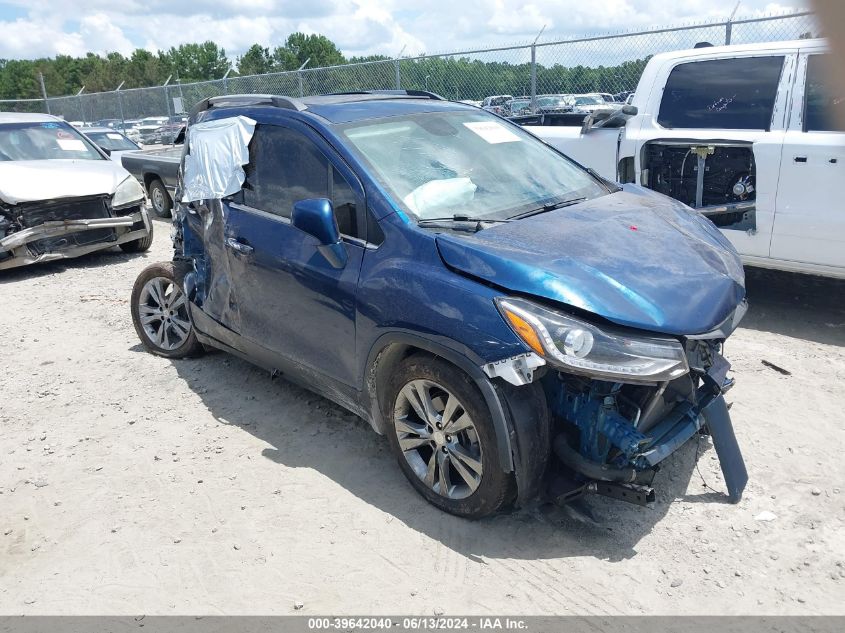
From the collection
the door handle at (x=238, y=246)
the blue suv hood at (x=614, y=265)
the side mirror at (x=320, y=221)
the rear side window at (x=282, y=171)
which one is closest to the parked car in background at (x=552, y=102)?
the rear side window at (x=282, y=171)

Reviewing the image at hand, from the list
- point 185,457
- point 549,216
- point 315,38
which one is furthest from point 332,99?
point 315,38

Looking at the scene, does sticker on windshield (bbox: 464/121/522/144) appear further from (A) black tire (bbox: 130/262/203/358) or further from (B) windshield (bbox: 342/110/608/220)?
(A) black tire (bbox: 130/262/203/358)

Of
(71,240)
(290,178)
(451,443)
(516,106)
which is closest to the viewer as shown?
(451,443)

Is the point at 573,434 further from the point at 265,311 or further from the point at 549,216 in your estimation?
the point at 265,311

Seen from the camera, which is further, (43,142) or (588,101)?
(588,101)

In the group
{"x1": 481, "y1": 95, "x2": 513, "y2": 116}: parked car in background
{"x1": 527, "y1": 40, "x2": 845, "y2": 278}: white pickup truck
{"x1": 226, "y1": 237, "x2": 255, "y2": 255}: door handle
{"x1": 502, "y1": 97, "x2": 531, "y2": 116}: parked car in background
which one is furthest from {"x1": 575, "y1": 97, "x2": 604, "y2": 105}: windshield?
{"x1": 226, "y1": 237, "x2": 255, "y2": 255}: door handle

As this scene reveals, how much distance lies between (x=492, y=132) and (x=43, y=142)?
7.22 m

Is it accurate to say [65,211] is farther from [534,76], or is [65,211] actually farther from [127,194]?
[534,76]

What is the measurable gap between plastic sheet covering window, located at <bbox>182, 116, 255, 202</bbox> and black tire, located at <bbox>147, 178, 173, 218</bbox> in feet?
23.3

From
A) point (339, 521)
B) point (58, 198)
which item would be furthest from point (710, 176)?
point (58, 198)

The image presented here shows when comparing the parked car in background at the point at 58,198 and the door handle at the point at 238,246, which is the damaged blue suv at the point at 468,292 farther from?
the parked car in background at the point at 58,198

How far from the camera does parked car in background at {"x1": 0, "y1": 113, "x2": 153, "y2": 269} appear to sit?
7852mm

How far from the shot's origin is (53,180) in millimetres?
8141

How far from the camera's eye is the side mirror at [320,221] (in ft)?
11.1
